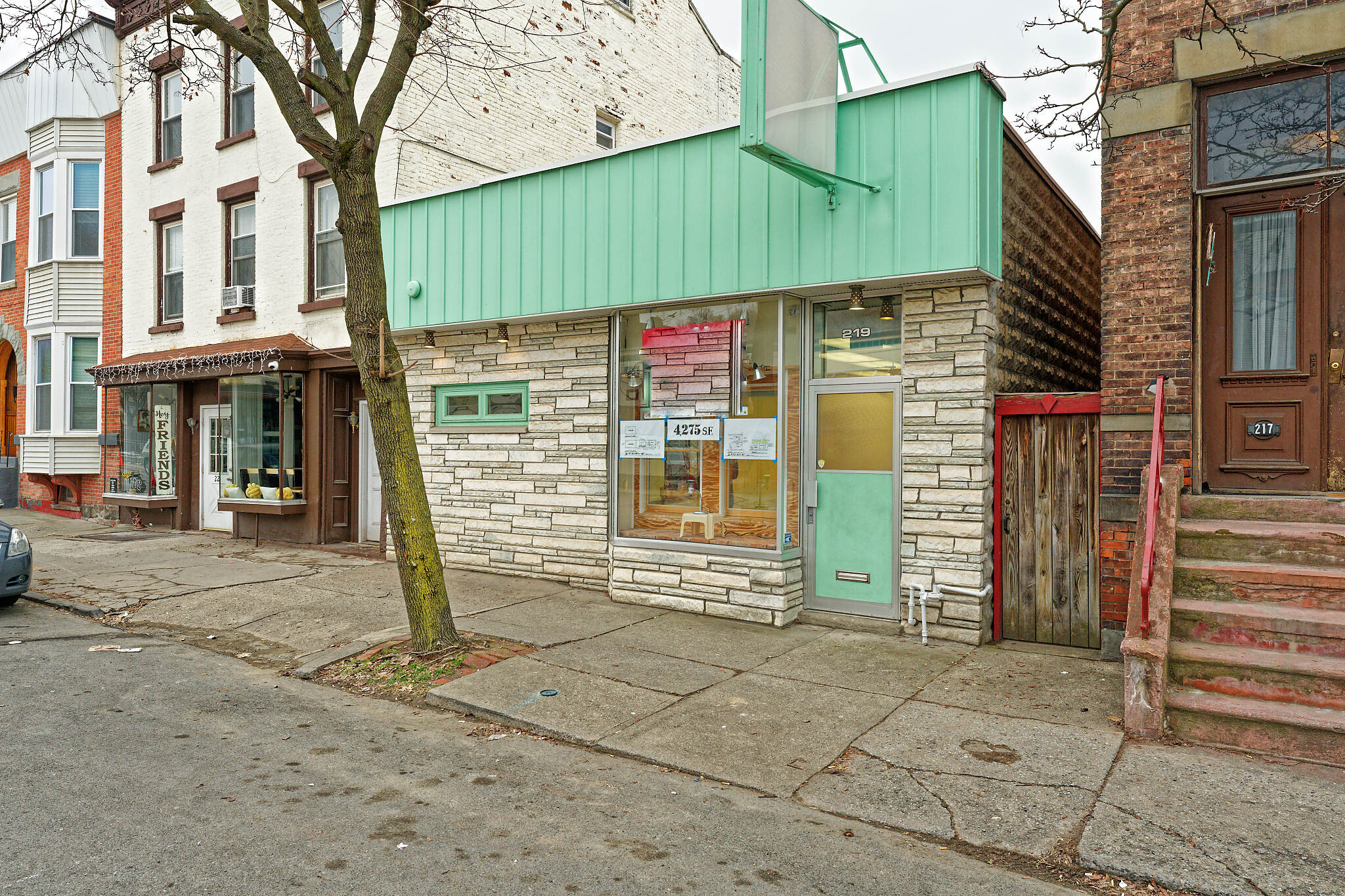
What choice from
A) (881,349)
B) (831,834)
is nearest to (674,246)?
(881,349)

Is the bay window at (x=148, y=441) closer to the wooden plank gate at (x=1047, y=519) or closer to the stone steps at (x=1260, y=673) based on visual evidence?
the wooden plank gate at (x=1047, y=519)

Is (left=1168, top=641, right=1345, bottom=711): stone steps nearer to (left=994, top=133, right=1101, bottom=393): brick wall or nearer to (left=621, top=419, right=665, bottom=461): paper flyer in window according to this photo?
(left=994, top=133, right=1101, bottom=393): brick wall

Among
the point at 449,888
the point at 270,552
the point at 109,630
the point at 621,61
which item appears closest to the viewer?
the point at 449,888

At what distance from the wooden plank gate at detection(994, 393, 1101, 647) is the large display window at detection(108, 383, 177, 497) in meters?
14.2

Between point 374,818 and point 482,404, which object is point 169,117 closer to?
point 482,404

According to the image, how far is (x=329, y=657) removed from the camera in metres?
7.32

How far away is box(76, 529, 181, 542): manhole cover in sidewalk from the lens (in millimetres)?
14273

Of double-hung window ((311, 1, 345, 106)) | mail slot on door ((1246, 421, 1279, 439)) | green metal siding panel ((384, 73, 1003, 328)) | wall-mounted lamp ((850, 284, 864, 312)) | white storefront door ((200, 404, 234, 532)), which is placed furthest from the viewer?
white storefront door ((200, 404, 234, 532))

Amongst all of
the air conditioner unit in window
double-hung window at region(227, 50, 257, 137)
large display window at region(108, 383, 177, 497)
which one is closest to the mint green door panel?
the air conditioner unit in window

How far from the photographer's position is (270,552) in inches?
499

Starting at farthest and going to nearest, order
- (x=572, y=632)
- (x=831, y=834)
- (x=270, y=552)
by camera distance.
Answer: (x=270, y=552), (x=572, y=632), (x=831, y=834)

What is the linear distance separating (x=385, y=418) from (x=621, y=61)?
11.2 meters

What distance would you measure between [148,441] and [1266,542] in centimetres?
1717

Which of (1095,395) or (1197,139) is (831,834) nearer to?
(1095,395)
